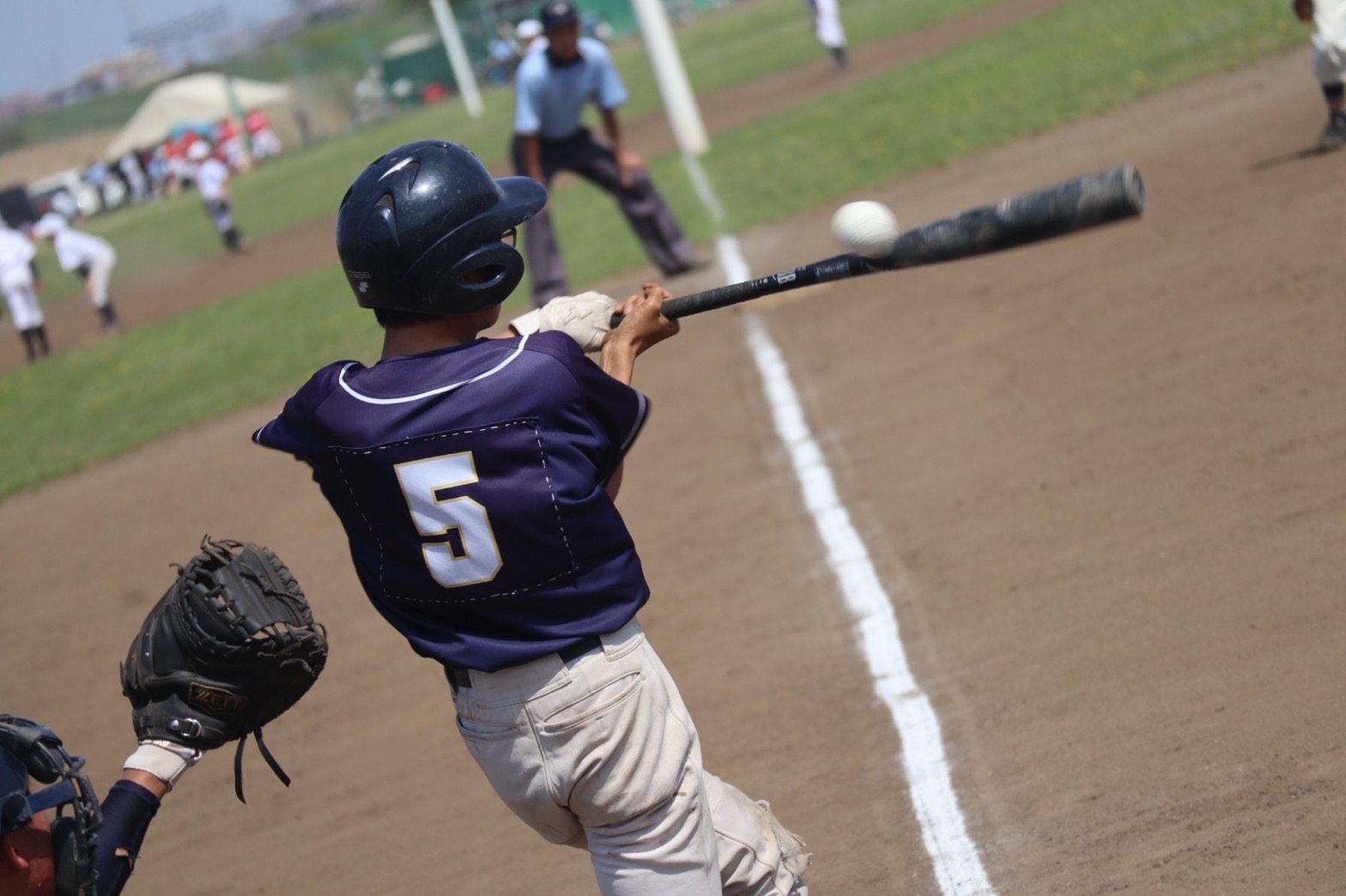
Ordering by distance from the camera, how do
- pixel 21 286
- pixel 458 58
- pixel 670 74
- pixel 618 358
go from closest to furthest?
pixel 618 358 < pixel 670 74 < pixel 21 286 < pixel 458 58

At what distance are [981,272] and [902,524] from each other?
142 inches

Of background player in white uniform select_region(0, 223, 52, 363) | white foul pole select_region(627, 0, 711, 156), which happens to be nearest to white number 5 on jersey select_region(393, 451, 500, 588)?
white foul pole select_region(627, 0, 711, 156)

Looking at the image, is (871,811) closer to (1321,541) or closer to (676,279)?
(1321,541)

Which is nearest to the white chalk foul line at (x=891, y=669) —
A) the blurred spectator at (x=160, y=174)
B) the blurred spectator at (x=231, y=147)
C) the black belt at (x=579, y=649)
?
the black belt at (x=579, y=649)

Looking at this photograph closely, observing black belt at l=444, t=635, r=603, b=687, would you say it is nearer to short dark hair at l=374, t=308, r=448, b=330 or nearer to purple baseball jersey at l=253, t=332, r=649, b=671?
purple baseball jersey at l=253, t=332, r=649, b=671

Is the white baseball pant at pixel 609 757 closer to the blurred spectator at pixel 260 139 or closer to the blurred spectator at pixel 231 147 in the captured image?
the blurred spectator at pixel 231 147

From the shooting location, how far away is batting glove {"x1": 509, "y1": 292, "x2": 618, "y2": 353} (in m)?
3.05

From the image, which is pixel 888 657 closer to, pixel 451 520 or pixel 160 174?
pixel 451 520

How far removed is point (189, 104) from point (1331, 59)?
54553 millimetres

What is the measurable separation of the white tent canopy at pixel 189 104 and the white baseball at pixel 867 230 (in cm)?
5608

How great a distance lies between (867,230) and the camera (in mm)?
3090

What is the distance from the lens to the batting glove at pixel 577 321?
305cm

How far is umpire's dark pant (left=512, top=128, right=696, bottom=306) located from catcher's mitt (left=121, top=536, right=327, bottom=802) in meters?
7.42

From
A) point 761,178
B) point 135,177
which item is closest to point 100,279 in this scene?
point 761,178
